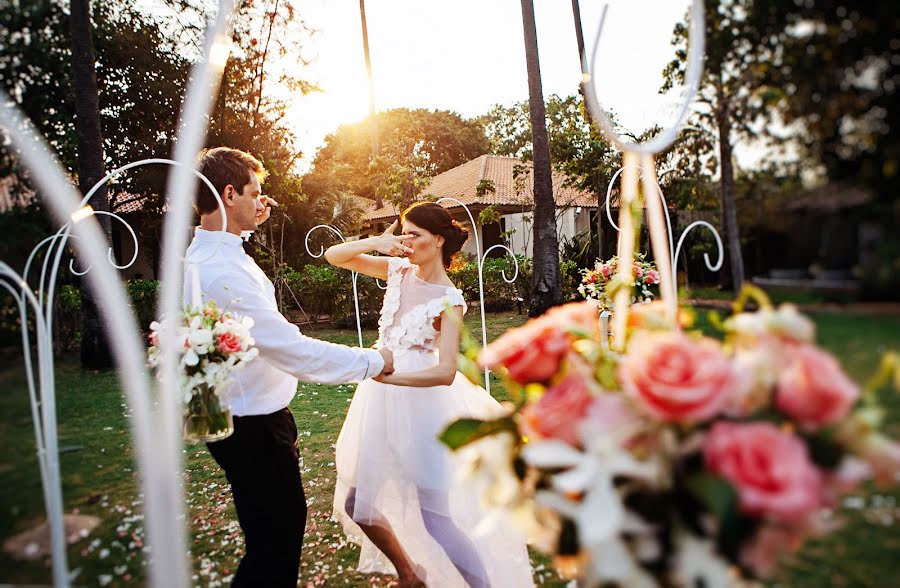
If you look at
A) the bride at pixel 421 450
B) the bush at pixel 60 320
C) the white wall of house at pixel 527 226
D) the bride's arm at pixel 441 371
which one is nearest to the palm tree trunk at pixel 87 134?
the bush at pixel 60 320

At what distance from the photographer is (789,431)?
93 cm

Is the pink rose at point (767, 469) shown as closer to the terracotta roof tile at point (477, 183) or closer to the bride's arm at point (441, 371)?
the bride's arm at point (441, 371)

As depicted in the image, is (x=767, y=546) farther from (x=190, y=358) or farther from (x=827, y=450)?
(x=190, y=358)

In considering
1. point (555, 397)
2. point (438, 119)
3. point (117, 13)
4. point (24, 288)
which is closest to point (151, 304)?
point (117, 13)

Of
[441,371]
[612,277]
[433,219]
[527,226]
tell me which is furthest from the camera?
[527,226]

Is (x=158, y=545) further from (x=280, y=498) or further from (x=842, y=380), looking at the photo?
(x=842, y=380)

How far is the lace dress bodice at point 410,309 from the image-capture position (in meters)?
3.23

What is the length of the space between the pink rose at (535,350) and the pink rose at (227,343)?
1342 millimetres

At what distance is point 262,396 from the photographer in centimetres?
260

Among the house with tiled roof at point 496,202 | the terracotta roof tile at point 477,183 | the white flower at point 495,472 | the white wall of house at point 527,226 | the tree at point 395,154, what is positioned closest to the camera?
the white flower at point 495,472

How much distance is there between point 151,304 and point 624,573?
7441 millimetres

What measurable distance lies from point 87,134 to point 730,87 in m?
2.42

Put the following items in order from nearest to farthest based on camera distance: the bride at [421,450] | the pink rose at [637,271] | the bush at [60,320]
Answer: the bush at [60,320] → the bride at [421,450] → the pink rose at [637,271]

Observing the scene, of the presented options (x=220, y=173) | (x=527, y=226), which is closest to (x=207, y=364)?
(x=220, y=173)
